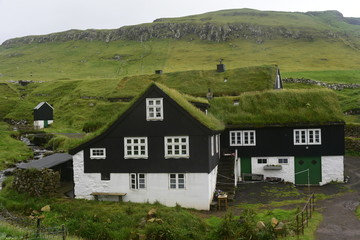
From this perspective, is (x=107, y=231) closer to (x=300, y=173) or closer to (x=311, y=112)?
(x=300, y=173)

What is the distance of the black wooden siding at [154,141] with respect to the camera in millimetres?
24031

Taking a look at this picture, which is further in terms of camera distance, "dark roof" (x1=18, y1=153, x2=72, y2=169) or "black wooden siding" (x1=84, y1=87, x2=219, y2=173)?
"dark roof" (x1=18, y1=153, x2=72, y2=169)

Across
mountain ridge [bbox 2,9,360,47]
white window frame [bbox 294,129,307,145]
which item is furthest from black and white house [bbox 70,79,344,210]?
mountain ridge [bbox 2,9,360,47]

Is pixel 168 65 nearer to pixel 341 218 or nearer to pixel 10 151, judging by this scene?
pixel 10 151

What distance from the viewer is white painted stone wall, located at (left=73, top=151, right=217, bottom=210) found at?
23.8 m

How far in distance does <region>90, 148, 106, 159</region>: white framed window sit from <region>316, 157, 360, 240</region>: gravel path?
14692 mm

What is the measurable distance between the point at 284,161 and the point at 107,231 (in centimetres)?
1861

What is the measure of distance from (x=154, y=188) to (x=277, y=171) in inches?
494

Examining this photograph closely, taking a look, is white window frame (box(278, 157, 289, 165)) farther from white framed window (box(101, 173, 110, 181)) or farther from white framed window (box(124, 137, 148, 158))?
white framed window (box(101, 173, 110, 181))

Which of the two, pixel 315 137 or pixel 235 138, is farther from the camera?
pixel 235 138

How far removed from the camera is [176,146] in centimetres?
2455

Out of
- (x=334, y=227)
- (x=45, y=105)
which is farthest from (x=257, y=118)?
(x=45, y=105)

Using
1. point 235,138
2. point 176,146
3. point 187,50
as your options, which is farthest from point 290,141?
point 187,50

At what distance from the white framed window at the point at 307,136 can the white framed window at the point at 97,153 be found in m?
16.8
